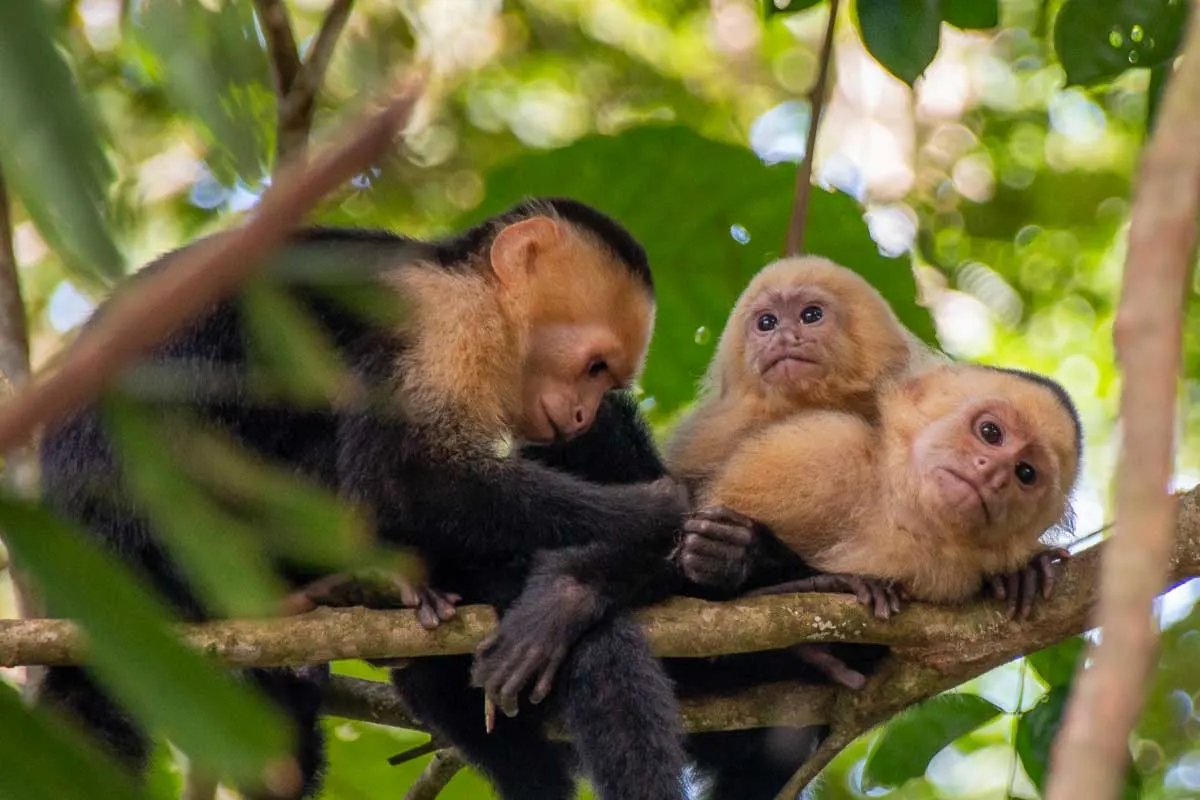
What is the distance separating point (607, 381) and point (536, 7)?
13.1 feet

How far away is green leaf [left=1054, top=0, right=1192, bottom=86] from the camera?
3.20 meters

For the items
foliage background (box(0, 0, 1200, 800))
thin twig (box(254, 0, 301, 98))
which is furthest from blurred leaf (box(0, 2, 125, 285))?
thin twig (box(254, 0, 301, 98))

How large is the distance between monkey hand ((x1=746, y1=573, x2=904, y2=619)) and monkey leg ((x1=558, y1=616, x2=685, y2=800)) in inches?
11.8

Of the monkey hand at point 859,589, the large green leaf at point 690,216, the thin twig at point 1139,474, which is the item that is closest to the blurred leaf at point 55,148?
the thin twig at point 1139,474

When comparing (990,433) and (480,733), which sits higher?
(990,433)

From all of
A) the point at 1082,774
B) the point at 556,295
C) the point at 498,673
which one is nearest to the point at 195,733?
the point at 1082,774

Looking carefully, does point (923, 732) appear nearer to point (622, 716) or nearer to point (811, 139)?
point (622, 716)

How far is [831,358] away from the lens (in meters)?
3.47

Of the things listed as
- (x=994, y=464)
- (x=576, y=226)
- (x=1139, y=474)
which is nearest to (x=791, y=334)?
(x=576, y=226)

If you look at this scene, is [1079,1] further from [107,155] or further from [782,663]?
[107,155]

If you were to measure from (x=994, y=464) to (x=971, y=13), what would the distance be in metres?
1.05

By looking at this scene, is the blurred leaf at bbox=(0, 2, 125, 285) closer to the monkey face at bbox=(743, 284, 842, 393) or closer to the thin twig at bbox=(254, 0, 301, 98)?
the thin twig at bbox=(254, 0, 301, 98)

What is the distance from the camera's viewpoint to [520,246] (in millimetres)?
3441

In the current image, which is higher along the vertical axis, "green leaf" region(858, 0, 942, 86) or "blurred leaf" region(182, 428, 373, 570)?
"green leaf" region(858, 0, 942, 86)
